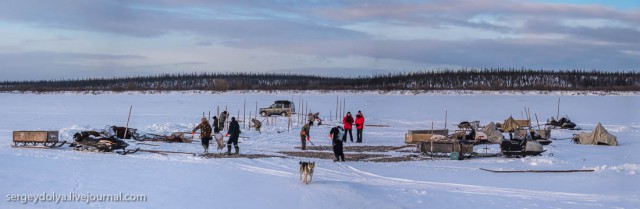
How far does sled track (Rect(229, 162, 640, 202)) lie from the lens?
11.8 m

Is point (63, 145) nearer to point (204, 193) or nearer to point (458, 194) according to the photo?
point (204, 193)

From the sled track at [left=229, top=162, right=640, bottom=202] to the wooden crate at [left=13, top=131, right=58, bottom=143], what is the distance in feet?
19.9

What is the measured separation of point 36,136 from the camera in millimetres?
18219

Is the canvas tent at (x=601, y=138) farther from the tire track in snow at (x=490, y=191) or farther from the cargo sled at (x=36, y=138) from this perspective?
the cargo sled at (x=36, y=138)

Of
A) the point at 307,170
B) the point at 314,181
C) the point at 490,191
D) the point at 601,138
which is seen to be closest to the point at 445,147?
the point at 490,191

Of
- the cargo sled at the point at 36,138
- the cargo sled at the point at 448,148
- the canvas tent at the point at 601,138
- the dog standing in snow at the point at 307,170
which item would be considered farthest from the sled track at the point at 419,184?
the canvas tent at the point at 601,138

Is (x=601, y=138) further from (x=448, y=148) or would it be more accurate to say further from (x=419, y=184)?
(x=419, y=184)

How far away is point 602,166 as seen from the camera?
15.1m

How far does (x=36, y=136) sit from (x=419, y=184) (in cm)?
1066

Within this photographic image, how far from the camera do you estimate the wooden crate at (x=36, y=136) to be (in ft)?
59.6

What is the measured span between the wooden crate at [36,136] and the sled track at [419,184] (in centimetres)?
606

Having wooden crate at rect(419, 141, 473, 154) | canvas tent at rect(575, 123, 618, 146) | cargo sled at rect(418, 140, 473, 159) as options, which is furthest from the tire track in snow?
canvas tent at rect(575, 123, 618, 146)

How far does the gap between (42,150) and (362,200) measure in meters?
9.76

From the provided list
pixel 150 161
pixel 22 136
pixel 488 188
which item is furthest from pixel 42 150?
pixel 488 188
